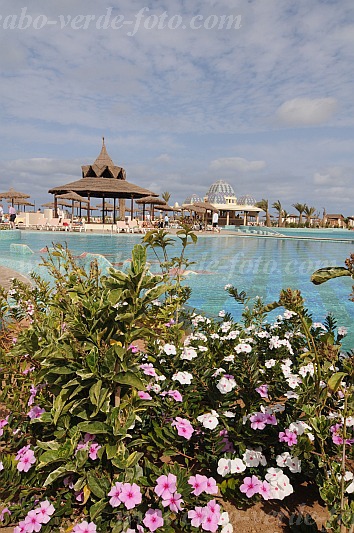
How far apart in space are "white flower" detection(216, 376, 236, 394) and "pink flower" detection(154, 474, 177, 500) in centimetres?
51

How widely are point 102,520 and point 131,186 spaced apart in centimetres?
2796

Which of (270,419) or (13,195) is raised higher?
(13,195)

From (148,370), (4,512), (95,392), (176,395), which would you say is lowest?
(4,512)

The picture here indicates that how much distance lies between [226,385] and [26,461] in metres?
1.01

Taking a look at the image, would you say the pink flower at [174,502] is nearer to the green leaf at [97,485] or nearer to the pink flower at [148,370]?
the green leaf at [97,485]

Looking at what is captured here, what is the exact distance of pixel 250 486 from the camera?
1.64 metres

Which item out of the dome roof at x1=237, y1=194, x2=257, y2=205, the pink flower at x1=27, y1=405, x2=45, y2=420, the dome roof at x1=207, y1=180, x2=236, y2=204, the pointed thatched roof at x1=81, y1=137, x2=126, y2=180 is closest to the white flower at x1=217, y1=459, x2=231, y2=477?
the pink flower at x1=27, y1=405, x2=45, y2=420

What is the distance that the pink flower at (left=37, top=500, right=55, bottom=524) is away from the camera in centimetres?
147

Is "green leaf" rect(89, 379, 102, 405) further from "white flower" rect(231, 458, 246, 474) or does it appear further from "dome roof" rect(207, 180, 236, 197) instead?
"dome roof" rect(207, 180, 236, 197)

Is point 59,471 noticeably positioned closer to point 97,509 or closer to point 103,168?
point 97,509

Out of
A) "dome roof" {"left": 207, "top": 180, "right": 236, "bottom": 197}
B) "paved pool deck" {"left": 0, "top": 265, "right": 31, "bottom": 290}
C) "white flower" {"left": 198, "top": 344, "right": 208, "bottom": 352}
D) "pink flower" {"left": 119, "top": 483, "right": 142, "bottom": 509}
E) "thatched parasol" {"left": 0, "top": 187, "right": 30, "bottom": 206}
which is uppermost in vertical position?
"dome roof" {"left": 207, "top": 180, "right": 236, "bottom": 197}

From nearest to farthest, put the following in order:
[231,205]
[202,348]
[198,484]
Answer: [198,484], [202,348], [231,205]

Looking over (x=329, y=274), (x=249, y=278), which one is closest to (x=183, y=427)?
(x=329, y=274)

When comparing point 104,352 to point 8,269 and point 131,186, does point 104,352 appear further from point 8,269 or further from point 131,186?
point 131,186
